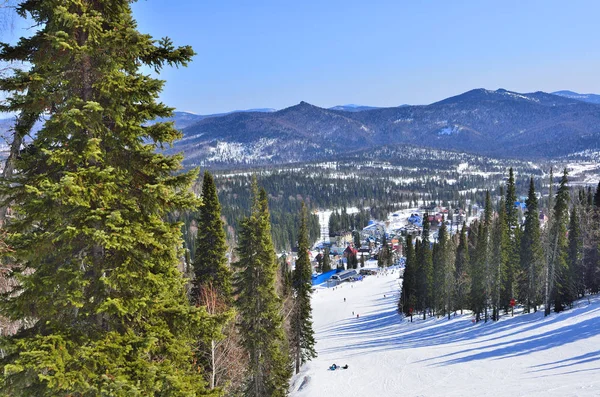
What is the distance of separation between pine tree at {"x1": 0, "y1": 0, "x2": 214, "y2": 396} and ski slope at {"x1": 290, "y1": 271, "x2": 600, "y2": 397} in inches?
707

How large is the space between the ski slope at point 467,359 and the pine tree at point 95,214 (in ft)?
58.9

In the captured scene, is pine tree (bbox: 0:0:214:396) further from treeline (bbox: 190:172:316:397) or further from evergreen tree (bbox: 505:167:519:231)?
evergreen tree (bbox: 505:167:519:231)

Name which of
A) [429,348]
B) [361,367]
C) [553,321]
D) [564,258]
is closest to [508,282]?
[564,258]

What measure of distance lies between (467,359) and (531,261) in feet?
64.1

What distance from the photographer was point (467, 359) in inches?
1113

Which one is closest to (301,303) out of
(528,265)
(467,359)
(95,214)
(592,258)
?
(467,359)

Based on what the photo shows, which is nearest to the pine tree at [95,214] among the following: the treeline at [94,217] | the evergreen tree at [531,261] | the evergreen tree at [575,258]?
the treeline at [94,217]

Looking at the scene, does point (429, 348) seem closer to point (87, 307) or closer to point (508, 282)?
point (508, 282)

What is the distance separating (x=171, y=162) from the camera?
6438 mm

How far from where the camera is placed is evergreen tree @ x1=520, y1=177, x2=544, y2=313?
4121 cm

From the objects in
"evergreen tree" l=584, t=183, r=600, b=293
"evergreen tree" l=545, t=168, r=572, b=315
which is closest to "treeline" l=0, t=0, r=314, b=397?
"evergreen tree" l=545, t=168, r=572, b=315

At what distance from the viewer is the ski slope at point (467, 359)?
21078 mm

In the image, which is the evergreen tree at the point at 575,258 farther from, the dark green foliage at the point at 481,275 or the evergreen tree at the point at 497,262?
the dark green foliage at the point at 481,275

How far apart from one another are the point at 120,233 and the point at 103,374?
1.88 meters
